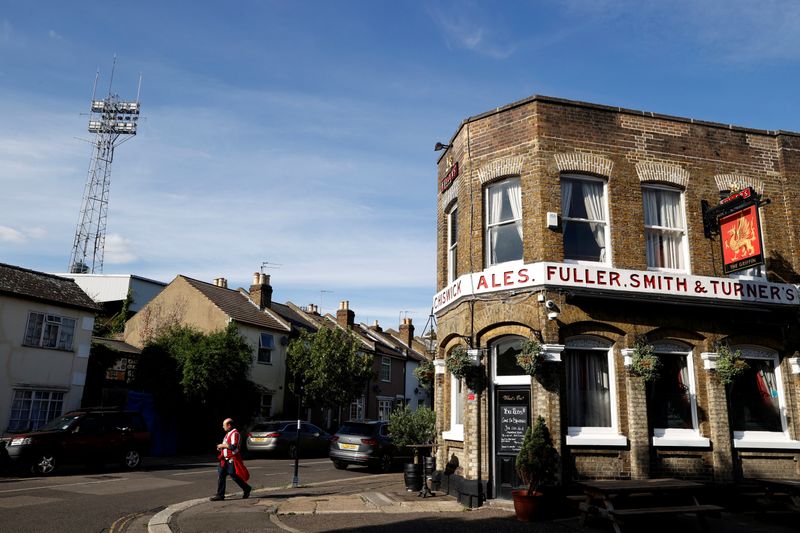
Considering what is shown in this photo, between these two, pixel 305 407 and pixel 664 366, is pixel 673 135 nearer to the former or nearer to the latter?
pixel 664 366

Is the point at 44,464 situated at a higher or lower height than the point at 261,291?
lower

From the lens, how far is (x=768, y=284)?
42.5 ft

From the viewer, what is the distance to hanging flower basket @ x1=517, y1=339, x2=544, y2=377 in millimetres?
11297

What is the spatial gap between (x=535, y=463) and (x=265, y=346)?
2263cm

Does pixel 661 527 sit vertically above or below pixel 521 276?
below

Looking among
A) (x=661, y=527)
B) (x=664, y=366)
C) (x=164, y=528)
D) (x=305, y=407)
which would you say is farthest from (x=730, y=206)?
(x=305, y=407)

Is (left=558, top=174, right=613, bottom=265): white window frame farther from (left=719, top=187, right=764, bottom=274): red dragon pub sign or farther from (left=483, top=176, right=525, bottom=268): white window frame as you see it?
(left=719, top=187, right=764, bottom=274): red dragon pub sign

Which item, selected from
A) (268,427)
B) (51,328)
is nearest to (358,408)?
(268,427)

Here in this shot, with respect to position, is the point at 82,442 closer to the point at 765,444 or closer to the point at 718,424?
the point at 718,424

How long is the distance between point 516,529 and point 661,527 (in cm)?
253

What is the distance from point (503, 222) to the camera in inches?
517

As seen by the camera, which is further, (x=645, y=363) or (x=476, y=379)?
(x=476, y=379)

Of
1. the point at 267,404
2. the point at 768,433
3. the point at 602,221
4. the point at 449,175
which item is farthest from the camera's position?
the point at 267,404

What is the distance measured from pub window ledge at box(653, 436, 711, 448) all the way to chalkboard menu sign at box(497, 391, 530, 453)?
2577mm
